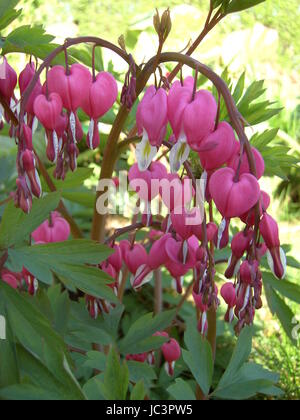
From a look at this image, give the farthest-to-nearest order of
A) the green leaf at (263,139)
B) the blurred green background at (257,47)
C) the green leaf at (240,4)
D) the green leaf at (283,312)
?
the blurred green background at (257,47) → the green leaf at (283,312) → the green leaf at (263,139) → the green leaf at (240,4)

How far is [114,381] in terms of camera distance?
2.38ft

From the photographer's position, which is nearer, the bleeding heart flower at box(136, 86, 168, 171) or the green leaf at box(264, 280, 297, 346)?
the bleeding heart flower at box(136, 86, 168, 171)

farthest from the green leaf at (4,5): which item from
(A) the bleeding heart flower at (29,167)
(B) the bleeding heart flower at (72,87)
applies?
(A) the bleeding heart flower at (29,167)

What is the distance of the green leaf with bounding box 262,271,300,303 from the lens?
115 cm

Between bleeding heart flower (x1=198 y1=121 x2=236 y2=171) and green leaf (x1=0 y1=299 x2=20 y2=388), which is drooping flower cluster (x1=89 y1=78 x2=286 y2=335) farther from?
green leaf (x1=0 y1=299 x2=20 y2=388)

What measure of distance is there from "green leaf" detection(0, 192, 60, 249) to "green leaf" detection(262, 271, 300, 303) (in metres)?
0.52

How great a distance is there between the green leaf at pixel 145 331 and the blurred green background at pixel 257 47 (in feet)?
1.66

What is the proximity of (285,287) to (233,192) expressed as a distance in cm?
52

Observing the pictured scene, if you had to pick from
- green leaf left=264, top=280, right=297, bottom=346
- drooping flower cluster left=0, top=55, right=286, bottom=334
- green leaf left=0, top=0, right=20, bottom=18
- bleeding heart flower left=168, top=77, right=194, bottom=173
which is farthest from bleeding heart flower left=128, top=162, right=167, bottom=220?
green leaf left=264, top=280, right=297, bottom=346

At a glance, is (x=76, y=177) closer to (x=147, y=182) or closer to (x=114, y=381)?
(x=147, y=182)

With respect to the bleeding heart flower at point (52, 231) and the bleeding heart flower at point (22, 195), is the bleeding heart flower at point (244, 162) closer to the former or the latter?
the bleeding heart flower at point (22, 195)

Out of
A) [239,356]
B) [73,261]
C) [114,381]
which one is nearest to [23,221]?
[73,261]

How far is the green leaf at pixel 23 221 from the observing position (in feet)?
2.96

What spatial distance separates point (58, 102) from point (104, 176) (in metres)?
0.23
